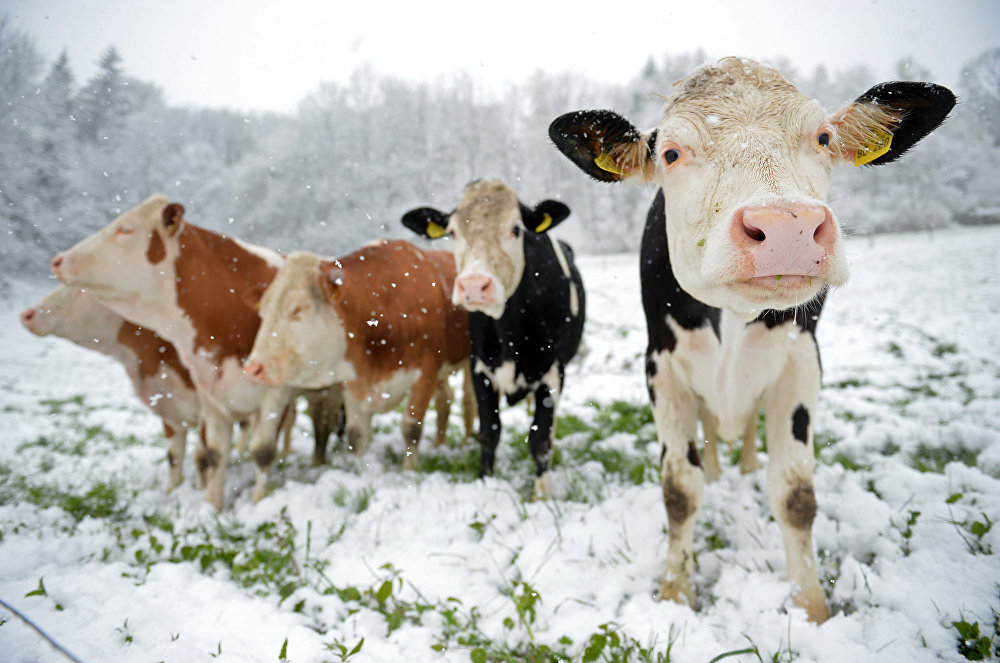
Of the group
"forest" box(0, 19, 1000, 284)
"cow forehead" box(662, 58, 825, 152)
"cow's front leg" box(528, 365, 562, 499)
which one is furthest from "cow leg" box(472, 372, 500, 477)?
"cow forehead" box(662, 58, 825, 152)

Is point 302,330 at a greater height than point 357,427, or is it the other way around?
point 302,330

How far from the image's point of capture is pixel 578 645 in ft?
5.88

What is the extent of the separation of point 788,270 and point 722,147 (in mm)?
537

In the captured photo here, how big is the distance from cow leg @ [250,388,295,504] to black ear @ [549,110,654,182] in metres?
2.96

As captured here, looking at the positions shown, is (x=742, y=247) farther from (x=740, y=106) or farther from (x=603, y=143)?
(x=603, y=143)

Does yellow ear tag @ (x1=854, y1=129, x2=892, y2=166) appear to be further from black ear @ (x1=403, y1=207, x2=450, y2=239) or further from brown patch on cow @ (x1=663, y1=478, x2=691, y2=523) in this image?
black ear @ (x1=403, y1=207, x2=450, y2=239)

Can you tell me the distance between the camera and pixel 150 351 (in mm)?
4312

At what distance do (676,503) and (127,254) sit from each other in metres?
4.08

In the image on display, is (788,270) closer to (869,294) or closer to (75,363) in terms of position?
(869,294)

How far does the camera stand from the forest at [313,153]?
213 inches

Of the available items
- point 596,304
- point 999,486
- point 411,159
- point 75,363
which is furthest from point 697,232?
point 75,363

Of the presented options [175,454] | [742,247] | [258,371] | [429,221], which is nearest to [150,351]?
[175,454]

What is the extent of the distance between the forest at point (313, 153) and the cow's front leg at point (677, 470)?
7.80ft

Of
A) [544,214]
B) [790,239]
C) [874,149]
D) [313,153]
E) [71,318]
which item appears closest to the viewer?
[790,239]
